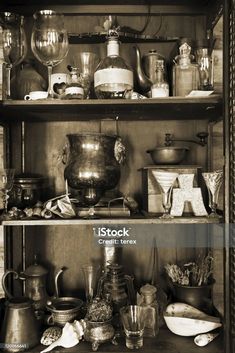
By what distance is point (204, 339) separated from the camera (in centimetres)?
136

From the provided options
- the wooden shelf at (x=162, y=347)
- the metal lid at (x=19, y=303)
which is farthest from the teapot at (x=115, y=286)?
the metal lid at (x=19, y=303)

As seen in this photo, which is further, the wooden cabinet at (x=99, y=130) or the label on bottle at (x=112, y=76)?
the wooden cabinet at (x=99, y=130)

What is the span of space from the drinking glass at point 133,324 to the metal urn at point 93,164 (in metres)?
0.39

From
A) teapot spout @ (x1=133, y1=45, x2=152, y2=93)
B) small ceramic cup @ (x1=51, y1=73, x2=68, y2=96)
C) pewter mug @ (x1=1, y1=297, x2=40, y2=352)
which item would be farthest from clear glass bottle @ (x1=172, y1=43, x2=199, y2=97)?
pewter mug @ (x1=1, y1=297, x2=40, y2=352)

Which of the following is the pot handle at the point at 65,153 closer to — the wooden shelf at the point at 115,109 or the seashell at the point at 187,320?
the wooden shelf at the point at 115,109

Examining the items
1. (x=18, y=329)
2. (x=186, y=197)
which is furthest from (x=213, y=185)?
(x=18, y=329)

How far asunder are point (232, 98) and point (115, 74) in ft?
1.37

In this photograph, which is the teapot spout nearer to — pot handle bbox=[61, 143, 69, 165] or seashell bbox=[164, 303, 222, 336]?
pot handle bbox=[61, 143, 69, 165]

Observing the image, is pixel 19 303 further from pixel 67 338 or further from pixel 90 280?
pixel 90 280

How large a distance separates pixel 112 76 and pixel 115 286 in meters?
0.76

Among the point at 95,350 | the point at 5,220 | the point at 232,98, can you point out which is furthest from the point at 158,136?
the point at 95,350

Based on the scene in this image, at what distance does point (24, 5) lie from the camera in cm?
166

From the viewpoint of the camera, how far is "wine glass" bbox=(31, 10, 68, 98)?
1.41 metres

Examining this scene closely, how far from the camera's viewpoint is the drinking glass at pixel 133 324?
1.34 m
